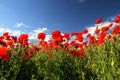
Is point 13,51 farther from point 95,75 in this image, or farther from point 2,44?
point 95,75

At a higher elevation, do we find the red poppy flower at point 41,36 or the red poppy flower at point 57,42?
the red poppy flower at point 41,36

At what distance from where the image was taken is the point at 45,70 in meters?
7.32

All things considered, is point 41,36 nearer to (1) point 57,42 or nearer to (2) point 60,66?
(1) point 57,42

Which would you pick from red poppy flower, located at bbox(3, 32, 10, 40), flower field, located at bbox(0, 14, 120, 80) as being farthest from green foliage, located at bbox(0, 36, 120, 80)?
red poppy flower, located at bbox(3, 32, 10, 40)

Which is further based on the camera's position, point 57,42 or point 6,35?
point 6,35

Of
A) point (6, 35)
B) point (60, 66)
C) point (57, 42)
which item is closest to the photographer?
point (60, 66)

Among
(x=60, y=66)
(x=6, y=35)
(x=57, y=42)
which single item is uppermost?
(x=6, y=35)

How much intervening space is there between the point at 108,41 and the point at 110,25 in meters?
1.57

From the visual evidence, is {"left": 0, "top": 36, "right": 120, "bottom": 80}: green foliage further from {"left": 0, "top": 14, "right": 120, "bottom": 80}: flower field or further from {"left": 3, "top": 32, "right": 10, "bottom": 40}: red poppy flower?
{"left": 3, "top": 32, "right": 10, "bottom": 40}: red poppy flower

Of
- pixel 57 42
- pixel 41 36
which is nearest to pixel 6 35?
pixel 41 36

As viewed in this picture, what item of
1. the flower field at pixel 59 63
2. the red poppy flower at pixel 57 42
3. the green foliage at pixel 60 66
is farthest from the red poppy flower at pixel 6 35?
the red poppy flower at pixel 57 42

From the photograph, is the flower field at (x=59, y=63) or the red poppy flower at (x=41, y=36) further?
the red poppy flower at (x=41, y=36)

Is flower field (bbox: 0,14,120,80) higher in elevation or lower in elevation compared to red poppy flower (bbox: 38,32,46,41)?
lower

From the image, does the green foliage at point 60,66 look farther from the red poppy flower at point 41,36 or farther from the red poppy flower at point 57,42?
the red poppy flower at point 41,36
